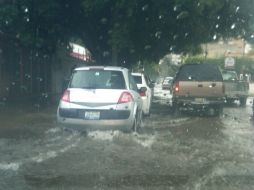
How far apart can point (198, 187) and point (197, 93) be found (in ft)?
38.5

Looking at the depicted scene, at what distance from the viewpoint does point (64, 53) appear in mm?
38938

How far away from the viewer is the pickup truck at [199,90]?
19.3m

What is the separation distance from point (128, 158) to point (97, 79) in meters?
3.13

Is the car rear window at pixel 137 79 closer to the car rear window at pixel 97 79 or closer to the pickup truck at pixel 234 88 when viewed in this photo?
the pickup truck at pixel 234 88

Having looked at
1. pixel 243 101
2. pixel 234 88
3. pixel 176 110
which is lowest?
pixel 176 110

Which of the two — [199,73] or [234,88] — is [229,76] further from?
[199,73]

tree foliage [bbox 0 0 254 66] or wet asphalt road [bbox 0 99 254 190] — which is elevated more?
tree foliage [bbox 0 0 254 66]

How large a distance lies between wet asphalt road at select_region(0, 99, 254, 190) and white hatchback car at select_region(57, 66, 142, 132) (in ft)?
1.18

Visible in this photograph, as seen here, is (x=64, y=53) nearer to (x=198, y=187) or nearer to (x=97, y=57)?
(x=97, y=57)

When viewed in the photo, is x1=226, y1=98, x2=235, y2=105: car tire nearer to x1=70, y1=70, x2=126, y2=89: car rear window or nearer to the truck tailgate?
the truck tailgate

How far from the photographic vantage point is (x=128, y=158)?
10.0 m

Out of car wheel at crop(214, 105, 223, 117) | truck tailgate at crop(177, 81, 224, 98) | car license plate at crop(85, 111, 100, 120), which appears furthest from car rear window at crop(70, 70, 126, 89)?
car wheel at crop(214, 105, 223, 117)

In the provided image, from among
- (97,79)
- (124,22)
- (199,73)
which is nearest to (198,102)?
(199,73)

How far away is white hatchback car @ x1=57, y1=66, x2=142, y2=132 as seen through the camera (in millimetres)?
12180
